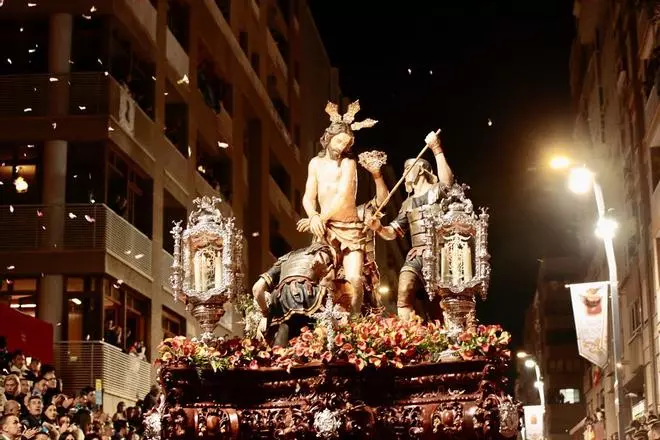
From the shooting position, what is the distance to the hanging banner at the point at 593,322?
86.1ft

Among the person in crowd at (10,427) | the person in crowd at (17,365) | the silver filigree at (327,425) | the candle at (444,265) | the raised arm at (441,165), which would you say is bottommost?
the silver filigree at (327,425)

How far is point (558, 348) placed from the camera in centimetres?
10969

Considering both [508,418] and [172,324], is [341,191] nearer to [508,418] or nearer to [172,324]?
[508,418]

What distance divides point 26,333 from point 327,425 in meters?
14.2

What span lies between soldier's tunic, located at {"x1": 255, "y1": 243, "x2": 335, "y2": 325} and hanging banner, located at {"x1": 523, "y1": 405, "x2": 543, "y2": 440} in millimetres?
33511

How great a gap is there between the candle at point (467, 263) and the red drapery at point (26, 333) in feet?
39.4

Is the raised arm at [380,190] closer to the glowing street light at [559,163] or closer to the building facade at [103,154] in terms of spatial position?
the glowing street light at [559,163]

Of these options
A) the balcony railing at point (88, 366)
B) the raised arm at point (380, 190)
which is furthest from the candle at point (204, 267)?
the balcony railing at point (88, 366)

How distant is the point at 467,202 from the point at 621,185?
32645 mm

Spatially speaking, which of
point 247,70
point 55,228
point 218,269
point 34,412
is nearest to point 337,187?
point 218,269

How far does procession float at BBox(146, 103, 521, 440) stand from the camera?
41.8 feet

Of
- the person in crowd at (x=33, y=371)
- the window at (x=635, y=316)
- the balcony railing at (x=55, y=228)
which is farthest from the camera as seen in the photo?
the window at (x=635, y=316)

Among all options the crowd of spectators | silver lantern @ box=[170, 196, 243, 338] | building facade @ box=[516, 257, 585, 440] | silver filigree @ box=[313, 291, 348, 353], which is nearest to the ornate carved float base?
silver filigree @ box=[313, 291, 348, 353]

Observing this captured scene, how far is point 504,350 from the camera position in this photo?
42.2 ft
